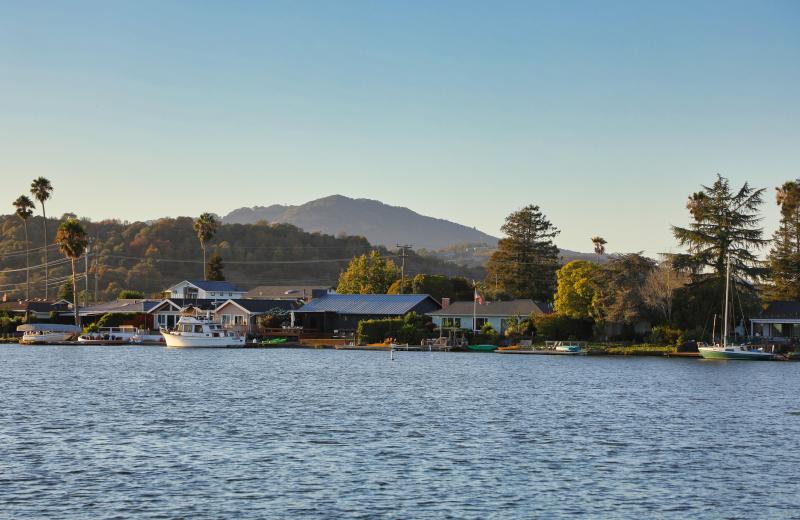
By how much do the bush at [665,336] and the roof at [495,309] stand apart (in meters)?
15.6

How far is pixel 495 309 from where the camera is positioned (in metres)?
126

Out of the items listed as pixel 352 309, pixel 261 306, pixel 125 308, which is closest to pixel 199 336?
pixel 261 306

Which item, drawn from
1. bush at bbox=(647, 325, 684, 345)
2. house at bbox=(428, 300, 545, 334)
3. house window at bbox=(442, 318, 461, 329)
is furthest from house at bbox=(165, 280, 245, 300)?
bush at bbox=(647, 325, 684, 345)

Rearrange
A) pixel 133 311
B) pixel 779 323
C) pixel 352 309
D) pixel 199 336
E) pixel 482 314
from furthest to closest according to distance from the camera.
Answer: pixel 133 311, pixel 352 309, pixel 199 336, pixel 482 314, pixel 779 323

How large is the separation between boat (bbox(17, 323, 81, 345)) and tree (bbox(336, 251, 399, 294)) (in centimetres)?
4310

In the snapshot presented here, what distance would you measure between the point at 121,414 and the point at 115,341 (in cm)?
9098

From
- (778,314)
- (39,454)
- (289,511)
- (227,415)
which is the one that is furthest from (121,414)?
(778,314)

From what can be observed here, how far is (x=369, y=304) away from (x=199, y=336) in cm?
2352

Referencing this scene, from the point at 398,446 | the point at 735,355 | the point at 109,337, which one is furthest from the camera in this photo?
the point at 109,337

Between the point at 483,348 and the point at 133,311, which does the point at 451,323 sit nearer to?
the point at 483,348

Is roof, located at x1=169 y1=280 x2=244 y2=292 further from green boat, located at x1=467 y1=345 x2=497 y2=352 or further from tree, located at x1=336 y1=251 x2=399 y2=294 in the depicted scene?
green boat, located at x1=467 y1=345 x2=497 y2=352

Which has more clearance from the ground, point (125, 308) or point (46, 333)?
point (125, 308)

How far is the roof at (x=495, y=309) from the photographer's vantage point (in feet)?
405

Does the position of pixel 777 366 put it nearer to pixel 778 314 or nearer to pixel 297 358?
pixel 778 314
